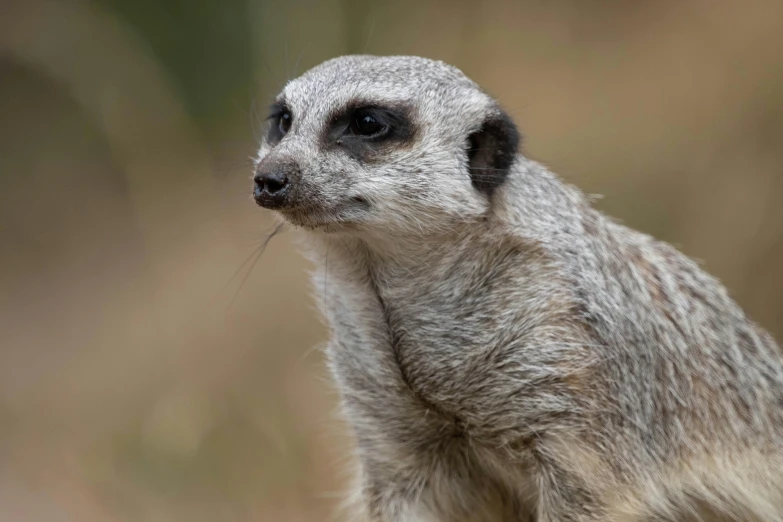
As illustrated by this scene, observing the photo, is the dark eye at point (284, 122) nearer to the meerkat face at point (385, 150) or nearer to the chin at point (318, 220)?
the meerkat face at point (385, 150)

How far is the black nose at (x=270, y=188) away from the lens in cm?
183

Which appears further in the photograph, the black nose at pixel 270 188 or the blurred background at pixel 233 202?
the blurred background at pixel 233 202

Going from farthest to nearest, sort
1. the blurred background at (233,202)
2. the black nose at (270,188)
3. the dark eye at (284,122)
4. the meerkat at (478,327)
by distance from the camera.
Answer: the blurred background at (233,202)
the dark eye at (284,122)
the meerkat at (478,327)
the black nose at (270,188)

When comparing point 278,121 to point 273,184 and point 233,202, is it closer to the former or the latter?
point 273,184

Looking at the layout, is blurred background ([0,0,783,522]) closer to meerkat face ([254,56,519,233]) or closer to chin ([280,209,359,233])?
meerkat face ([254,56,519,233])

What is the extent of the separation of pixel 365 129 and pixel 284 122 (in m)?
0.26

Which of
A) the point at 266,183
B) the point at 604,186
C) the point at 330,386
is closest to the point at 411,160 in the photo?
the point at 266,183

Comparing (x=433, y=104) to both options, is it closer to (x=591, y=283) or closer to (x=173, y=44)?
(x=591, y=283)


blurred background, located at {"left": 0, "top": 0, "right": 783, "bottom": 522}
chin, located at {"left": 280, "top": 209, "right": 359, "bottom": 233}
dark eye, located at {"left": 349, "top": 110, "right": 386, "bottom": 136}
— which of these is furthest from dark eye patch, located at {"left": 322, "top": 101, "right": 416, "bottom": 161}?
blurred background, located at {"left": 0, "top": 0, "right": 783, "bottom": 522}

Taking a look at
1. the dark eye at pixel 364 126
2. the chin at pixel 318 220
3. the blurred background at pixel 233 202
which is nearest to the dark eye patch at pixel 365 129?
the dark eye at pixel 364 126

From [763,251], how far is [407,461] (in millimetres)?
2280

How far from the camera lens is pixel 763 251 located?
12.6ft

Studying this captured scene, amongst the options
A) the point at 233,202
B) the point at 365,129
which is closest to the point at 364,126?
the point at 365,129

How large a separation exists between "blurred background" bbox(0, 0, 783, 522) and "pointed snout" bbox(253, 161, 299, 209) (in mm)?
1388
